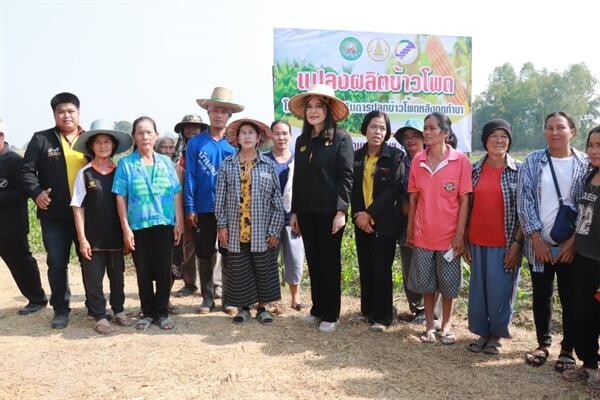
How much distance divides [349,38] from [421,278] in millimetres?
4766

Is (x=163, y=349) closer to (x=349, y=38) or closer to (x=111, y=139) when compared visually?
(x=111, y=139)

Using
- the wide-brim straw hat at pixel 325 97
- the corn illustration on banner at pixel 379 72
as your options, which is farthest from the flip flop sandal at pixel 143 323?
the corn illustration on banner at pixel 379 72

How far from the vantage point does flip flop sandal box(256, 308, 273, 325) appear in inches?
177

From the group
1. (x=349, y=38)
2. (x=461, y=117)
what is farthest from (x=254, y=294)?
(x=461, y=117)

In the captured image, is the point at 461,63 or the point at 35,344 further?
the point at 461,63

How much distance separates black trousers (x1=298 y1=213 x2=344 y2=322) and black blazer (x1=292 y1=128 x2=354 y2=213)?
0.13 m

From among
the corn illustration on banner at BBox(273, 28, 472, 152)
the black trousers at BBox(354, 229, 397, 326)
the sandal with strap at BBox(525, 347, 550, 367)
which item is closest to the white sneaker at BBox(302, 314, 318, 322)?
the black trousers at BBox(354, 229, 397, 326)

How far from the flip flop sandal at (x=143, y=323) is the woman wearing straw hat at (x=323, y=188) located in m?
1.54

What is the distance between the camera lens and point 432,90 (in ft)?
26.5

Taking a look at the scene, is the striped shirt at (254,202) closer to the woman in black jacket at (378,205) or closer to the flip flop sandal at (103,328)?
the woman in black jacket at (378,205)

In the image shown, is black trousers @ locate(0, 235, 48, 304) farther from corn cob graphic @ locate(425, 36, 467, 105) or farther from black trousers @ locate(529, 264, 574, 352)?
corn cob graphic @ locate(425, 36, 467, 105)

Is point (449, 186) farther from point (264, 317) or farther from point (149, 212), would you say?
point (149, 212)

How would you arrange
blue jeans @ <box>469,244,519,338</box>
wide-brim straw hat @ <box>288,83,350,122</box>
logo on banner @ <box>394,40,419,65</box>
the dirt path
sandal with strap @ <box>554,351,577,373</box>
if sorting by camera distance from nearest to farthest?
the dirt path, sandal with strap @ <box>554,351,577,373</box>, blue jeans @ <box>469,244,519,338</box>, wide-brim straw hat @ <box>288,83,350,122</box>, logo on banner @ <box>394,40,419,65</box>

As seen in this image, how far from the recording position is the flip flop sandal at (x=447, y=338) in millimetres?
4051
